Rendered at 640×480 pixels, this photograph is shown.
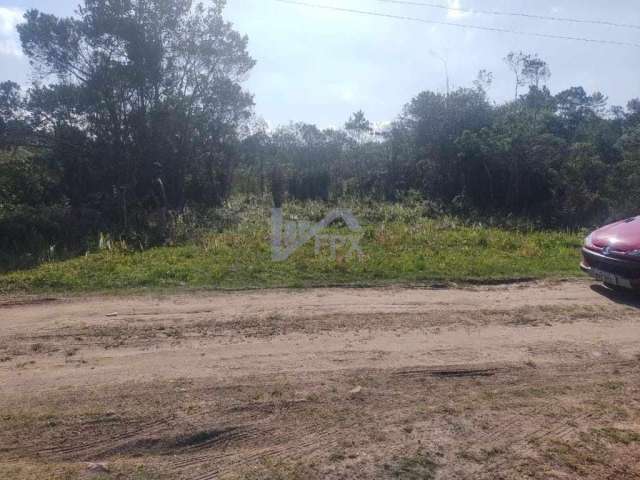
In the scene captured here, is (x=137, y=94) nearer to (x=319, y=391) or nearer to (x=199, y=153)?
(x=199, y=153)

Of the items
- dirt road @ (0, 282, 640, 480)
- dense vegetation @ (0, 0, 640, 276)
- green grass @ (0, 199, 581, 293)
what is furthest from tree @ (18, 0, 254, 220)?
dirt road @ (0, 282, 640, 480)

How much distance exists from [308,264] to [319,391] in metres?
4.86

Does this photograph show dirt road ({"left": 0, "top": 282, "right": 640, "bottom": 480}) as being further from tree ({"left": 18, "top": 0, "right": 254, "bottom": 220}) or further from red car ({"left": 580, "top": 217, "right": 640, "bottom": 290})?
tree ({"left": 18, "top": 0, "right": 254, "bottom": 220})

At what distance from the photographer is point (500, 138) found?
1895 centimetres

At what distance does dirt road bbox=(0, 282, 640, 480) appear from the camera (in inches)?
121

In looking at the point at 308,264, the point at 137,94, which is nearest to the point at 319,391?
the point at 308,264

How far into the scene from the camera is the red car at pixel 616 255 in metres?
6.36

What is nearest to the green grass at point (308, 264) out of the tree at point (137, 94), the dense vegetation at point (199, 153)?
the dense vegetation at point (199, 153)

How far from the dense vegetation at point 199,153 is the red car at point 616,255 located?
1.42 meters

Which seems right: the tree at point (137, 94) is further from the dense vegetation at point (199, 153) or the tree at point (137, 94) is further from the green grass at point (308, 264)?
the green grass at point (308, 264)

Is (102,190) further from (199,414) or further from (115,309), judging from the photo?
(199,414)

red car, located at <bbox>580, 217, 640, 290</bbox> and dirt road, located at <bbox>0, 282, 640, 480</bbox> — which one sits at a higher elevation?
red car, located at <bbox>580, 217, 640, 290</bbox>

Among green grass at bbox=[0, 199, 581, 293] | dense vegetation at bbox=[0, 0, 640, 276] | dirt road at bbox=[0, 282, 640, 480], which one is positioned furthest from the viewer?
dense vegetation at bbox=[0, 0, 640, 276]

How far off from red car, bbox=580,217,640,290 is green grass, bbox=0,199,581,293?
42.1 inches
